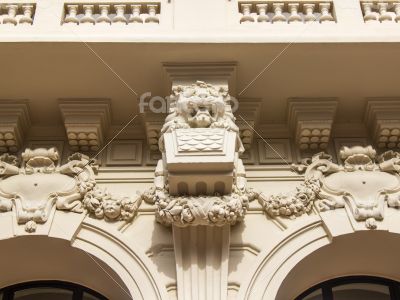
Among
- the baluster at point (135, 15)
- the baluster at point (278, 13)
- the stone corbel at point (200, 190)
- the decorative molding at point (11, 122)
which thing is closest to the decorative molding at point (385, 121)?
the baluster at point (278, 13)

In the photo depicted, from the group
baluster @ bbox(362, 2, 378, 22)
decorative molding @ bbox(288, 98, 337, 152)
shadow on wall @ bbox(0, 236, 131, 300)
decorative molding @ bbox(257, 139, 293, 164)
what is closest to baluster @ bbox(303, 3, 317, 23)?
baluster @ bbox(362, 2, 378, 22)

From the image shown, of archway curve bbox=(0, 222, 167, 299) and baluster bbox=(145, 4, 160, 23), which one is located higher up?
baluster bbox=(145, 4, 160, 23)

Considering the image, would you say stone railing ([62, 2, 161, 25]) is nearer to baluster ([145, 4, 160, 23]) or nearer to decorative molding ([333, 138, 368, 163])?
baluster ([145, 4, 160, 23])

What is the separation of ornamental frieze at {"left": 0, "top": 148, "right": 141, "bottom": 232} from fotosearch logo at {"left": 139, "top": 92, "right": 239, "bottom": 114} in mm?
769

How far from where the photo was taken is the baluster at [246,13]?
6.42m

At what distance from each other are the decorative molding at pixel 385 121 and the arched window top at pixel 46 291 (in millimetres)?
3148

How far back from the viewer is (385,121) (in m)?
6.38

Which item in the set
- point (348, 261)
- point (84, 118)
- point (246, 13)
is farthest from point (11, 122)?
point (348, 261)

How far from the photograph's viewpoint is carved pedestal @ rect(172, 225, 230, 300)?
209 inches

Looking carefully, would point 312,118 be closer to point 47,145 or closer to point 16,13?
point 47,145

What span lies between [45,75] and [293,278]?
2.98 metres

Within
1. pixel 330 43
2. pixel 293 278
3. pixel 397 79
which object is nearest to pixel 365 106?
pixel 397 79

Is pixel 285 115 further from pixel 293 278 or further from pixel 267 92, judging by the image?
pixel 293 278

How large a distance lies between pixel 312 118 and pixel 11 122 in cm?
292
